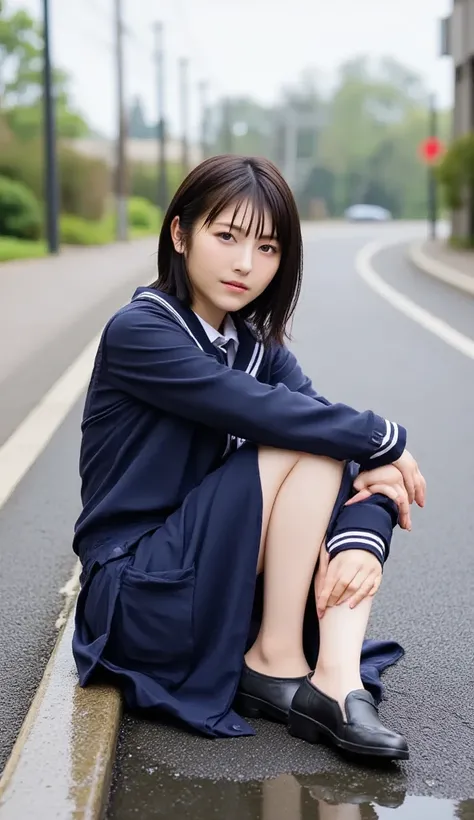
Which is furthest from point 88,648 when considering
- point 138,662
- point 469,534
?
point 469,534

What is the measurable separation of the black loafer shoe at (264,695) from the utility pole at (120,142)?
3693 cm

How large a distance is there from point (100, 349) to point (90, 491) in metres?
0.38

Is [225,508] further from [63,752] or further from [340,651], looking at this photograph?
[63,752]

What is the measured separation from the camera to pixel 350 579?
10.0ft

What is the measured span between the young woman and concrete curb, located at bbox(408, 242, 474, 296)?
45.9ft

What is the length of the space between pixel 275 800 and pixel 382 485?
33.1 inches

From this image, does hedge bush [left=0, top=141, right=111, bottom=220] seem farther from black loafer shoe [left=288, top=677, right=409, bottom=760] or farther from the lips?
black loafer shoe [left=288, top=677, right=409, bottom=760]

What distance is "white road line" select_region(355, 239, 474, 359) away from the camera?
11.8 m

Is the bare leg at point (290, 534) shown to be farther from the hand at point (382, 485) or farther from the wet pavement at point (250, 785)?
the wet pavement at point (250, 785)

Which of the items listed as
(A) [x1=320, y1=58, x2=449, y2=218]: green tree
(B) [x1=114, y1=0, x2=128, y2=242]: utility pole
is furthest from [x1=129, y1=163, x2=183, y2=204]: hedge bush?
(A) [x1=320, y1=58, x2=449, y2=218]: green tree

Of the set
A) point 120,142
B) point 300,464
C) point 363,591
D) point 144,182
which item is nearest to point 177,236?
point 300,464

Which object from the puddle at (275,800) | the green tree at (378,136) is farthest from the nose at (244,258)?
the green tree at (378,136)

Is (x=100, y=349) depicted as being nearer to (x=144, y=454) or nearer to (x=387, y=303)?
(x=144, y=454)

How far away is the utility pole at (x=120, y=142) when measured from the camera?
130ft
